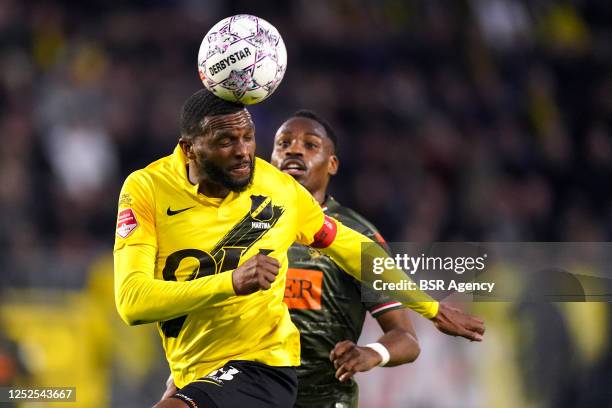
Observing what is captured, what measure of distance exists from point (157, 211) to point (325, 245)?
38.5 inches

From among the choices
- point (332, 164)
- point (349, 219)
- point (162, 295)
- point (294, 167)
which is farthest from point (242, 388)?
point (332, 164)

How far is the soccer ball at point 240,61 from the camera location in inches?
209

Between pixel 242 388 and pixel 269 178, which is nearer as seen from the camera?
pixel 242 388

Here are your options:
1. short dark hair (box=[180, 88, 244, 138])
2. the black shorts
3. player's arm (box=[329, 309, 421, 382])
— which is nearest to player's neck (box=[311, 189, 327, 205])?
player's arm (box=[329, 309, 421, 382])

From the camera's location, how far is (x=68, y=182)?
38.6ft

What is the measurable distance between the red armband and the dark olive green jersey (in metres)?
0.63

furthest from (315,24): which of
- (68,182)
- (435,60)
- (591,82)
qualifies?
(68,182)

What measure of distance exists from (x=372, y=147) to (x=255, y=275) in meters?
8.23

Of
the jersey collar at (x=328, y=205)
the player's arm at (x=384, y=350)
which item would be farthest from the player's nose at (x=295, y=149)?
the player's arm at (x=384, y=350)

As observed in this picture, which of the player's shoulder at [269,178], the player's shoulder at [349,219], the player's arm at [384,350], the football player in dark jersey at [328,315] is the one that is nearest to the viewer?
the player's shoulder at [269,178]

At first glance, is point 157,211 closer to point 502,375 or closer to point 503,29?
point 502,375

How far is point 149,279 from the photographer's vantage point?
4934mm

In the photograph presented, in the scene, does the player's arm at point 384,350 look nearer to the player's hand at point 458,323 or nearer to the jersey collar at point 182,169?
the player's hand at point 458,323

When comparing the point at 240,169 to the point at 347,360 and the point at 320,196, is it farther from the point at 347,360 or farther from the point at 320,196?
the point at 320,196
